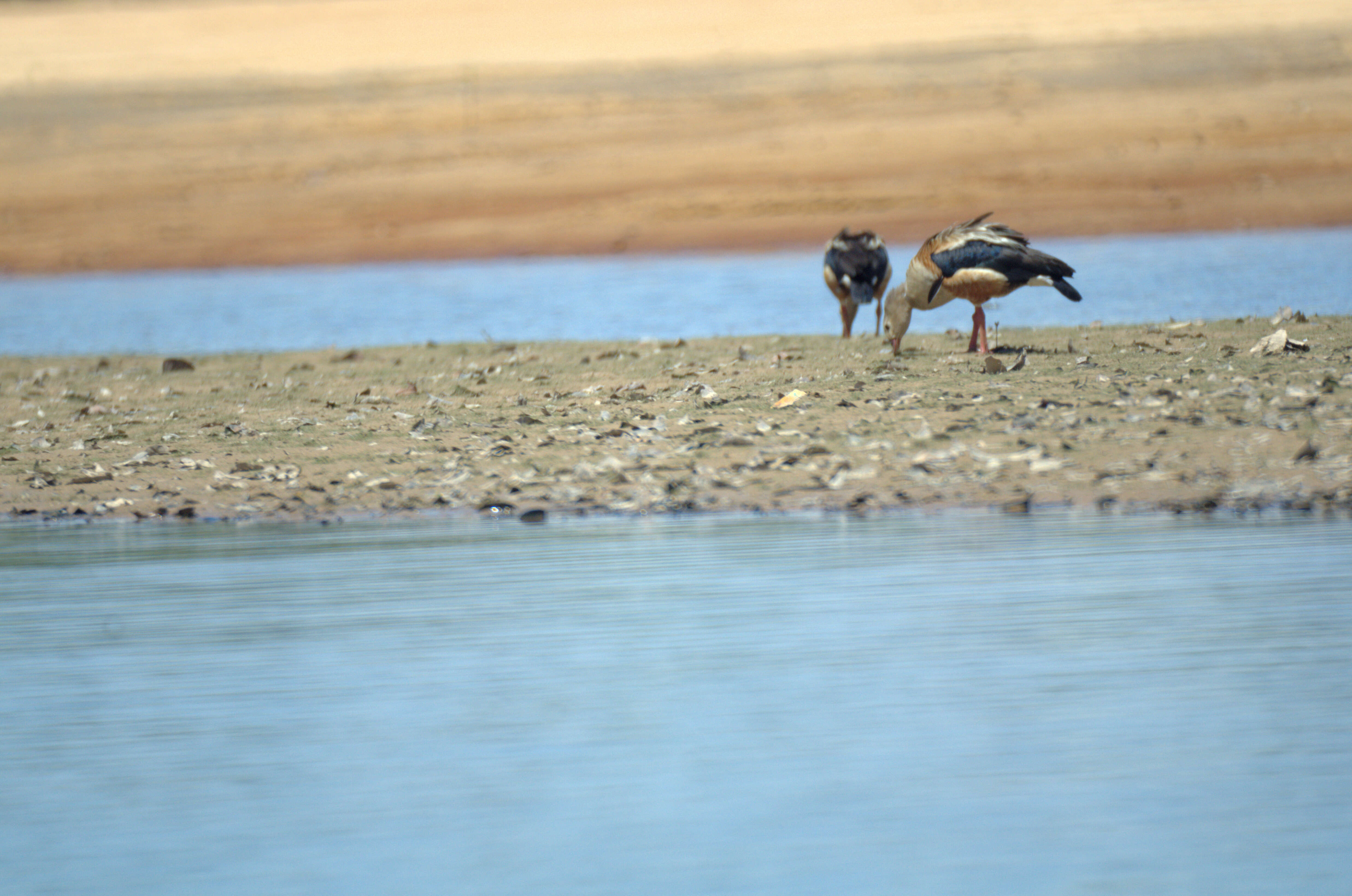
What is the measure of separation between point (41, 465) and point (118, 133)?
2854 cm

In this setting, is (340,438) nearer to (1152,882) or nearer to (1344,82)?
(1152,882)

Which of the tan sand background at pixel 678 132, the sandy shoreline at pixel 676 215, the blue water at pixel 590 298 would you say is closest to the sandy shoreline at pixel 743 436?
the sandy shoreline at pixel 676 215

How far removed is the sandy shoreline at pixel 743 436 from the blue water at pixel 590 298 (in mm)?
4069

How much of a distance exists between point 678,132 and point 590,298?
41.4 ft

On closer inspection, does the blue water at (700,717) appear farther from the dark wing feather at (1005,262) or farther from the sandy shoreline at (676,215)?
the dark wing feather at (1005,262)

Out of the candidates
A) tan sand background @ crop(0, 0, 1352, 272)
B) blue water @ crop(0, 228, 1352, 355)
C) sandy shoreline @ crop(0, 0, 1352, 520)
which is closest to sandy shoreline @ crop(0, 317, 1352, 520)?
sandy shoreline @ crop(0, 0, 1352, 520)

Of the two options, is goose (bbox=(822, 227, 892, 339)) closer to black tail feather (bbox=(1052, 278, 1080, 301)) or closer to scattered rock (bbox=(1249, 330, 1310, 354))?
black tail feather (bbox=(1052, 278, 1080, 301))

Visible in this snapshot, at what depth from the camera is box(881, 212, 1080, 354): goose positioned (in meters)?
13.8

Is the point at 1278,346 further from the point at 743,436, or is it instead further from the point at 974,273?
the point at 743,436

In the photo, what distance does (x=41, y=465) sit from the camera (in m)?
12.0

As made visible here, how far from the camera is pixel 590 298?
24.2 metres

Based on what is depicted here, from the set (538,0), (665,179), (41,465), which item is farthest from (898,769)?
(538,0)

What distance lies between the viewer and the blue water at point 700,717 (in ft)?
14.9

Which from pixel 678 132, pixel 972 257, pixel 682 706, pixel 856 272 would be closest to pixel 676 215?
pixel 678 132
